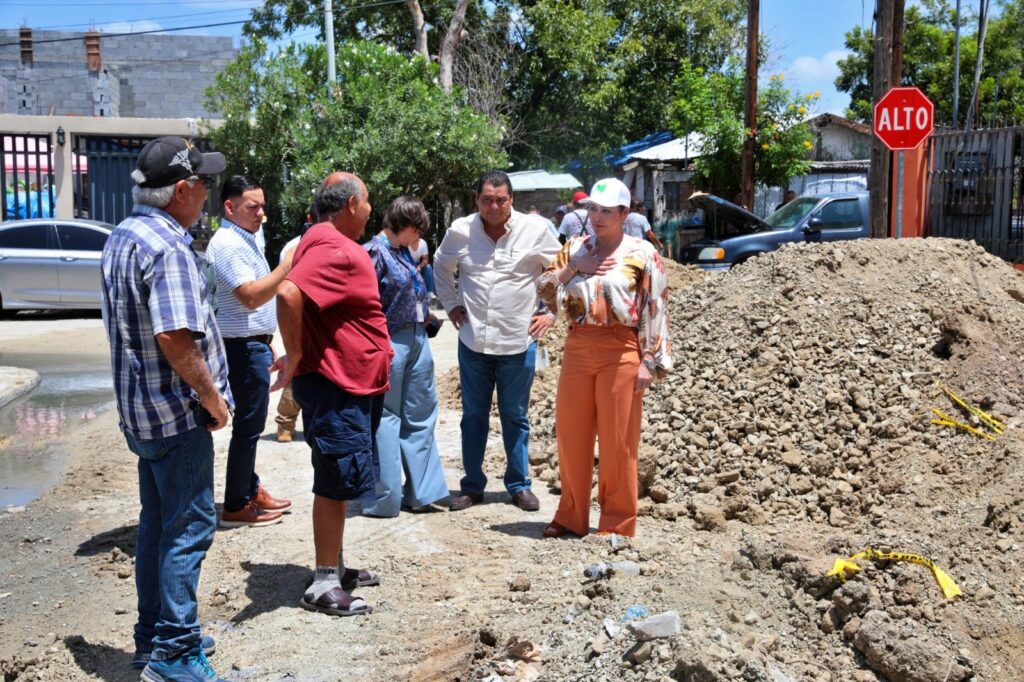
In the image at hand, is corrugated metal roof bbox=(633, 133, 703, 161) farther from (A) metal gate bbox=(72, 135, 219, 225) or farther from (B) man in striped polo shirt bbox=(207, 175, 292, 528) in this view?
(B) man in striped polo shirt bbox=(207, 175, 292, 528)

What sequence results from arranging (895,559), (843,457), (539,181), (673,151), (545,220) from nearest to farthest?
(895,559)
(843,457)
(545,220)
(539,181)
(673,151)

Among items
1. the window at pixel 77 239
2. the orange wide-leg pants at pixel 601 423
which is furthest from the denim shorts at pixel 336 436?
the window at pixel 77 239

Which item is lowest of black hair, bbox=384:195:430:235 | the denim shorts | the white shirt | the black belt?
the denim shorts

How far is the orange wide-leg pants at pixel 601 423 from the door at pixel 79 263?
13.0 meters

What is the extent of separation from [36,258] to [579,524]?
1380cm

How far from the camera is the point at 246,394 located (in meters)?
5.53

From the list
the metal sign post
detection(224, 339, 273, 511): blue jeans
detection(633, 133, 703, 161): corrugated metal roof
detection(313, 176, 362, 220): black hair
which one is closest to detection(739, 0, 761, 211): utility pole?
detection(633, 133, 703, 161): corrugated metal roof

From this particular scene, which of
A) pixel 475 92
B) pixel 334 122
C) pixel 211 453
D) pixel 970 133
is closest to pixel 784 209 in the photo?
pixel 970 133

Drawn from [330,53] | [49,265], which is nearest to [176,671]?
[49,265]

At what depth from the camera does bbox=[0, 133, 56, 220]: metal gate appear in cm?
2212

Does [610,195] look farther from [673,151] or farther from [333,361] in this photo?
[673,151]

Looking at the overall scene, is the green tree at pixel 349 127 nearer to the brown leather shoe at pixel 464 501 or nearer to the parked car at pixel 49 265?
the parked car at pixel 49 265

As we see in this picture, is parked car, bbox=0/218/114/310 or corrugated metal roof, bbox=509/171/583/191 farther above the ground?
corrugated metal roof, bbox=509/171/583/191

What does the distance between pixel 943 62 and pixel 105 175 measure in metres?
31.9
